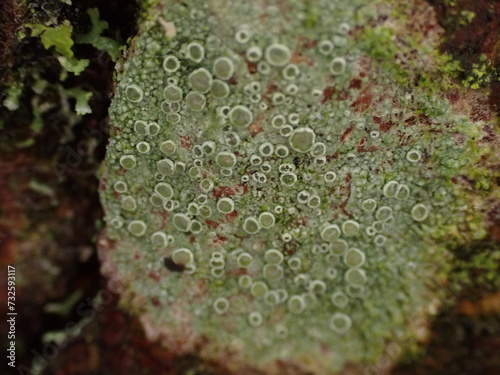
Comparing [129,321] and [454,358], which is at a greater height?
[454,358]

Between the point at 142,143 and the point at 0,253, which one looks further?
the point at 0,253

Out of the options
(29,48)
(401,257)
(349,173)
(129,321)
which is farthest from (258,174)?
(29,48)

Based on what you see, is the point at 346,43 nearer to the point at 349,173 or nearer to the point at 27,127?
the point at 349,173

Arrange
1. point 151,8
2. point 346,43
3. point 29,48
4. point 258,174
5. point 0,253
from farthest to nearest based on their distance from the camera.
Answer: point 0,253
point 29,48
point 258,174
point 151,8
point 346,43

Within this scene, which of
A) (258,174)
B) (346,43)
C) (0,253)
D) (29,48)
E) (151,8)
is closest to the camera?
(346,43)

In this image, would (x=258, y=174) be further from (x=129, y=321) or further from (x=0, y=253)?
(x=0, y=253)

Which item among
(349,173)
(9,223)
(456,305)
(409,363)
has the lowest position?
(9,223)
